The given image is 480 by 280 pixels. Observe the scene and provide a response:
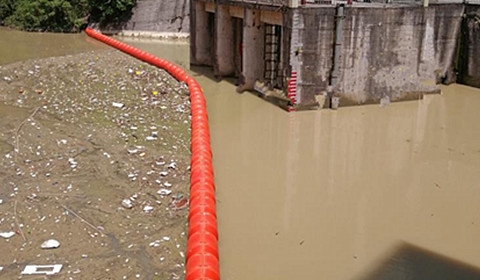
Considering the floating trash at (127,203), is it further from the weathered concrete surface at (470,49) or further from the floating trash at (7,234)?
the weathered concrete surface at (470,49)

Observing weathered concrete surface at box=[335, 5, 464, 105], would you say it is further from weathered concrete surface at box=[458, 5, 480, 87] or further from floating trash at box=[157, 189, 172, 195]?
floating trash at box=[157, 189, 172, 195]

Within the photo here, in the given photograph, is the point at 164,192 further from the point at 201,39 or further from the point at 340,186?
the point at 201,39

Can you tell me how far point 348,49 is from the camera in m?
15.6

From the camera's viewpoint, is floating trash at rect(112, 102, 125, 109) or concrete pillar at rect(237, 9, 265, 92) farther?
concrete pillar at rect(237, 9, 265, 92)

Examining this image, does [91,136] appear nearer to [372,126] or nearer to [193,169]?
[193,169]

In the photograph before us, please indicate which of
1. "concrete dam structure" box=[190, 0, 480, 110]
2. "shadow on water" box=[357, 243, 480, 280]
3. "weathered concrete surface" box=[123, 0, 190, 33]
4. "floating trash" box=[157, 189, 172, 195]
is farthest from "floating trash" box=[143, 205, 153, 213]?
"weathered concrete surface" box=[123, 0, 190, 33]

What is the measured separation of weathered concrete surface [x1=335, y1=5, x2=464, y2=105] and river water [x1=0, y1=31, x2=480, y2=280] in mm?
536

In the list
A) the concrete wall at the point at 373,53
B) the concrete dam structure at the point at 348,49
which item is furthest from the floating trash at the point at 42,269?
the concrete wall at the point at 373,53

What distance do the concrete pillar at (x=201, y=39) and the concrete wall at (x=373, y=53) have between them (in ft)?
24.2

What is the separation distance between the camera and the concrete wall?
1527 cm

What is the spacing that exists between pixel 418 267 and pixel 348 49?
876 centimetres

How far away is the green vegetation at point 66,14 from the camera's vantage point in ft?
102

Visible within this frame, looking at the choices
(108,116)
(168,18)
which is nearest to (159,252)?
(108,116)

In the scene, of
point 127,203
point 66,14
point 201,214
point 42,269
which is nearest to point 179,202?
point 127,203
